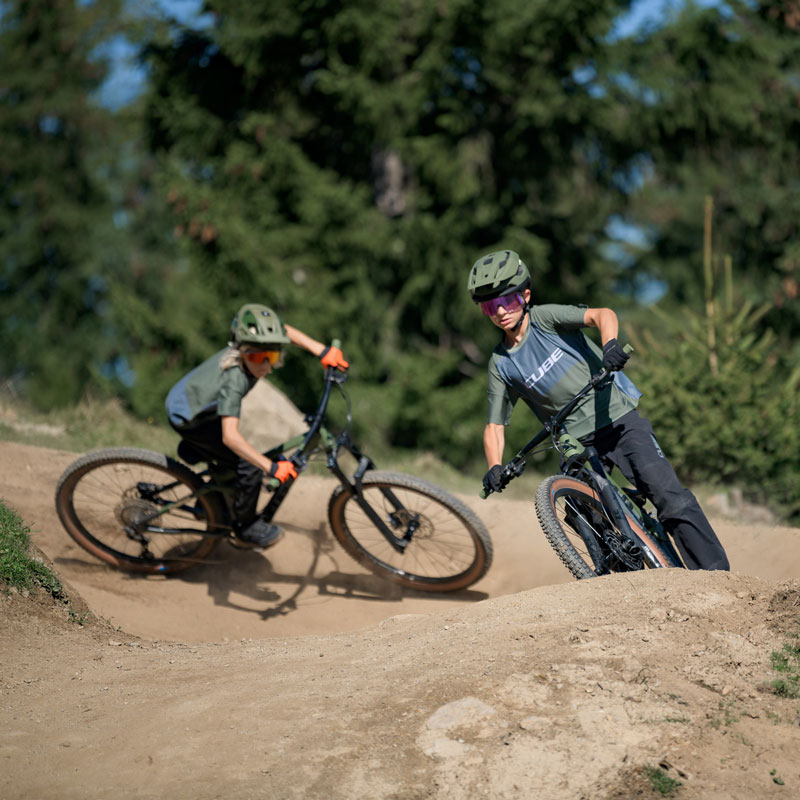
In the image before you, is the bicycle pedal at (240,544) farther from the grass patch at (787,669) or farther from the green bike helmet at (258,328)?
the grass patch at (787,669)

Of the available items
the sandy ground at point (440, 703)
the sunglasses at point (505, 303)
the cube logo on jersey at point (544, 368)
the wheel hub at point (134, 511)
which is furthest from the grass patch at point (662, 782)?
the wheel hub at point (134, 511)

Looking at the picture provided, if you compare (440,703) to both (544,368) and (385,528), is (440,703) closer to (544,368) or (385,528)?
(544,368)

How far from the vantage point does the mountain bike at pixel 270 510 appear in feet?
21.0

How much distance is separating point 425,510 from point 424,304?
25.7 feet

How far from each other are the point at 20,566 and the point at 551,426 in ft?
10.6

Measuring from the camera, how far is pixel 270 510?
21.8ft

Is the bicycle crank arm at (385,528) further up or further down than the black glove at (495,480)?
further down

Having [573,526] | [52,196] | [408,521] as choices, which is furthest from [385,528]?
[52,196]

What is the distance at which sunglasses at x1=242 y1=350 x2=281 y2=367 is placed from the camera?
608 centimetres

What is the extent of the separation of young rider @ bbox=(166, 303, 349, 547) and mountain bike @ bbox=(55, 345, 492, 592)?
121 mm

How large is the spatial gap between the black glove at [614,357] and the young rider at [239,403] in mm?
2215

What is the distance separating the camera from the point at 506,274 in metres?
5.12

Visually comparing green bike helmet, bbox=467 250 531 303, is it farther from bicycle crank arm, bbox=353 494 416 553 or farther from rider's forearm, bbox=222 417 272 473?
bicycle crank arm, bbox=353 494 416 553

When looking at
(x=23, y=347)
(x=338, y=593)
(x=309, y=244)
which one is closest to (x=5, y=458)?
(x=338, y=593)
